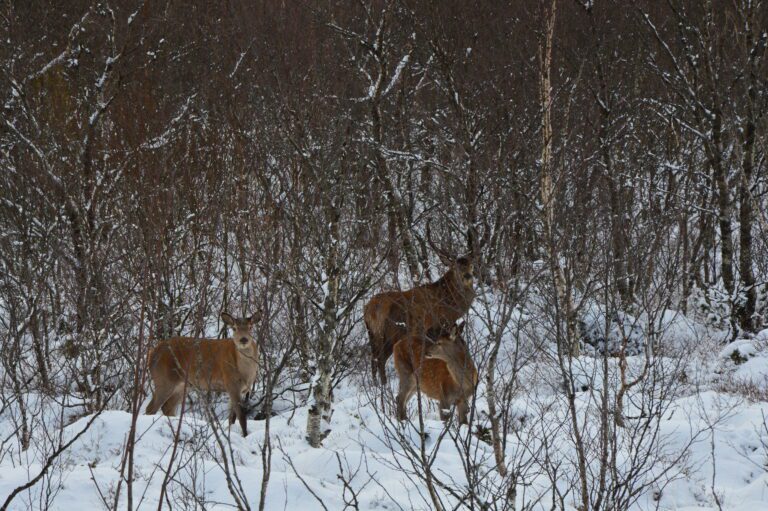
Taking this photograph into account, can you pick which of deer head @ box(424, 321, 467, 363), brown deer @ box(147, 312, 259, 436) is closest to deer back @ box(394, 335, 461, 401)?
deer head @ box(424, 321, 467, 363)

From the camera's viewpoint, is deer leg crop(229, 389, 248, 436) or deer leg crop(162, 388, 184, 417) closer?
deer leg crop(229, 389, 248, 436)

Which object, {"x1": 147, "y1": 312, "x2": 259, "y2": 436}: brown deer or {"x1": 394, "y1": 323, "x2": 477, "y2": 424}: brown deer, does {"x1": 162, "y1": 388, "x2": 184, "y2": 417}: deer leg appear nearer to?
{"x1": 147, "y1": 312, "x2": 259, "y2": 436}: brown deer

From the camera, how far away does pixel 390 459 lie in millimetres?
7438

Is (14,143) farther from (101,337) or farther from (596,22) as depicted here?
(596,22)

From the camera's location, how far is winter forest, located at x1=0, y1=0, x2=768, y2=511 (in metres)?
6.04

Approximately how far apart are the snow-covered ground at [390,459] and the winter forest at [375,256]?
58 millimetres

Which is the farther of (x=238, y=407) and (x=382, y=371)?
(x=238, y=407)

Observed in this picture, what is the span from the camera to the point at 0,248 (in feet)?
38.4

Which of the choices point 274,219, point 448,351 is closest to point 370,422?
point 448,351

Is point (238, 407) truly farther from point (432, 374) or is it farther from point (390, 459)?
point (390, 459)

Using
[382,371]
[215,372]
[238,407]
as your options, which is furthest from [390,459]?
[215,372]

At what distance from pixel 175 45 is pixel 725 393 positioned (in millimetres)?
13862

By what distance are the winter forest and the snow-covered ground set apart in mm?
58

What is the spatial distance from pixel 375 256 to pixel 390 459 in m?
2.36
